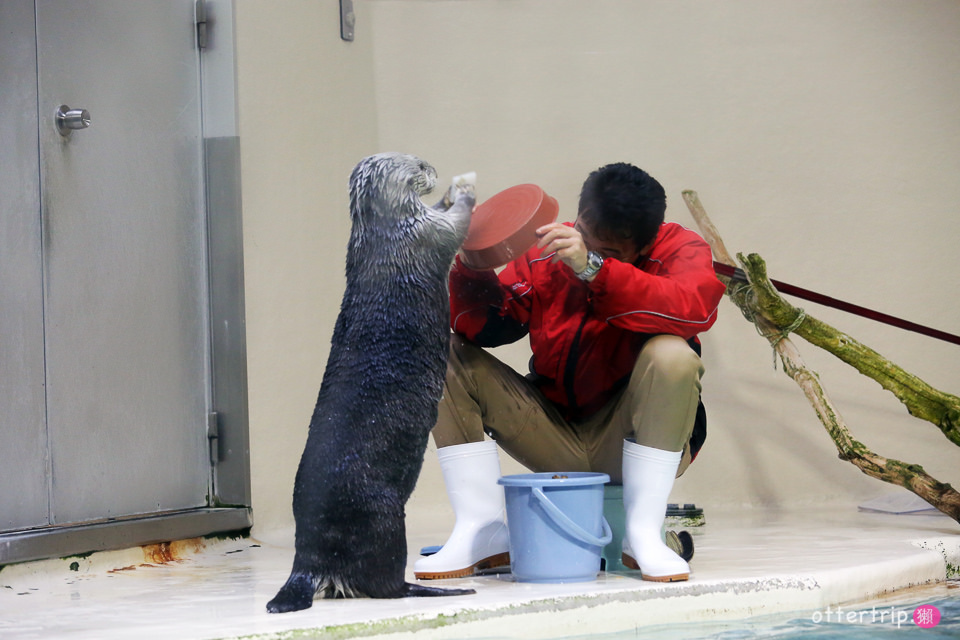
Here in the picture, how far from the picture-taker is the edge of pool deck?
5.55ft

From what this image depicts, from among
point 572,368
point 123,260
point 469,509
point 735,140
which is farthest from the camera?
point 735,140

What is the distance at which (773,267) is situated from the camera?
13.5ft

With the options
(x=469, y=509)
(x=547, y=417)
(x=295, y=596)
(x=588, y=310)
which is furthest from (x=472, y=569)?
(x=588, y=310)

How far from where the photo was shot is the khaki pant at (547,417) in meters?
2.05

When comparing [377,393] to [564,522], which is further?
[564,522]

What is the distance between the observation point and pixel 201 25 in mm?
3490

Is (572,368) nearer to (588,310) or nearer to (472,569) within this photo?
(588,310)

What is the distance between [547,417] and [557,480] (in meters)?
0.33

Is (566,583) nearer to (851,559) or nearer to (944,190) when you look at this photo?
(851,559)

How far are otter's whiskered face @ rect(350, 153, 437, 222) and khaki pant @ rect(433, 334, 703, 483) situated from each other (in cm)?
47

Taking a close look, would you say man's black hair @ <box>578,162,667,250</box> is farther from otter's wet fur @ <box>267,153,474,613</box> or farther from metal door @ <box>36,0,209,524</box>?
metal door @ <box>36,0,209,524</box>

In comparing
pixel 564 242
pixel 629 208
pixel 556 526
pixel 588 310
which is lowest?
pixel 556 526

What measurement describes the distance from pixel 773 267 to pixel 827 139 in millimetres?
618

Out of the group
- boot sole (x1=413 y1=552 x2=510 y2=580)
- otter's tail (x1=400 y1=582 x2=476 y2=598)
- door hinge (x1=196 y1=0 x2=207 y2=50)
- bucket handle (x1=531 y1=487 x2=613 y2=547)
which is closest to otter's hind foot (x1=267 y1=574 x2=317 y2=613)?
otter's tail (x1=400 y1=582 x2=476 y2=598)
